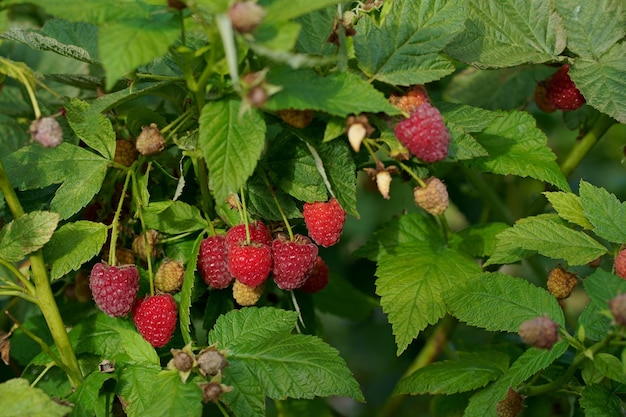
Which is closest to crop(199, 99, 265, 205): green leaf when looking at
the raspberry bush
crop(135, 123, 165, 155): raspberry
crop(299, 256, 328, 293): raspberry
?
the raspberry bush

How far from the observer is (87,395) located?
1.21 m

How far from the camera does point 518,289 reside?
1.31 m

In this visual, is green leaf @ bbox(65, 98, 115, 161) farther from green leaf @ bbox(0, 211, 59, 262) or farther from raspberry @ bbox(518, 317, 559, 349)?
raspberry @ bbox(518, 317, 559, 349)

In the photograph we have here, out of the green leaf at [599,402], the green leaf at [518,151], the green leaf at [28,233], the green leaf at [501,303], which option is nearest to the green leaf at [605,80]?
the green leaf at [518,151]

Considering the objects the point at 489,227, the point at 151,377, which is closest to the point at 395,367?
the point at 489,227

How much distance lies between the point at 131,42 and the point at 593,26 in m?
0.90

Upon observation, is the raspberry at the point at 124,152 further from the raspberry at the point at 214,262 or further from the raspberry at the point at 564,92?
the raspberry at the point at 564,92

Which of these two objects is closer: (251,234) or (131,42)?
(131,42)

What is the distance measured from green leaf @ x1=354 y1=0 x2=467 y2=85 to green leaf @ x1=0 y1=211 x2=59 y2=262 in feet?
1.70

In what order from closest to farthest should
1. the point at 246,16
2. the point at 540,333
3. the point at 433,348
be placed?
the point at 246,16 < the point at 540,333 < the point at 433,348

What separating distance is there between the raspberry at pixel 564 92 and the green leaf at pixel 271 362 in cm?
66

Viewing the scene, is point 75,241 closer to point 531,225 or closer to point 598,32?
point 531,225

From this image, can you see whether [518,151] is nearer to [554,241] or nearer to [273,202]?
Result: [554,241]

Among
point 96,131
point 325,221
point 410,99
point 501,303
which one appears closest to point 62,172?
Result: point 96,131
